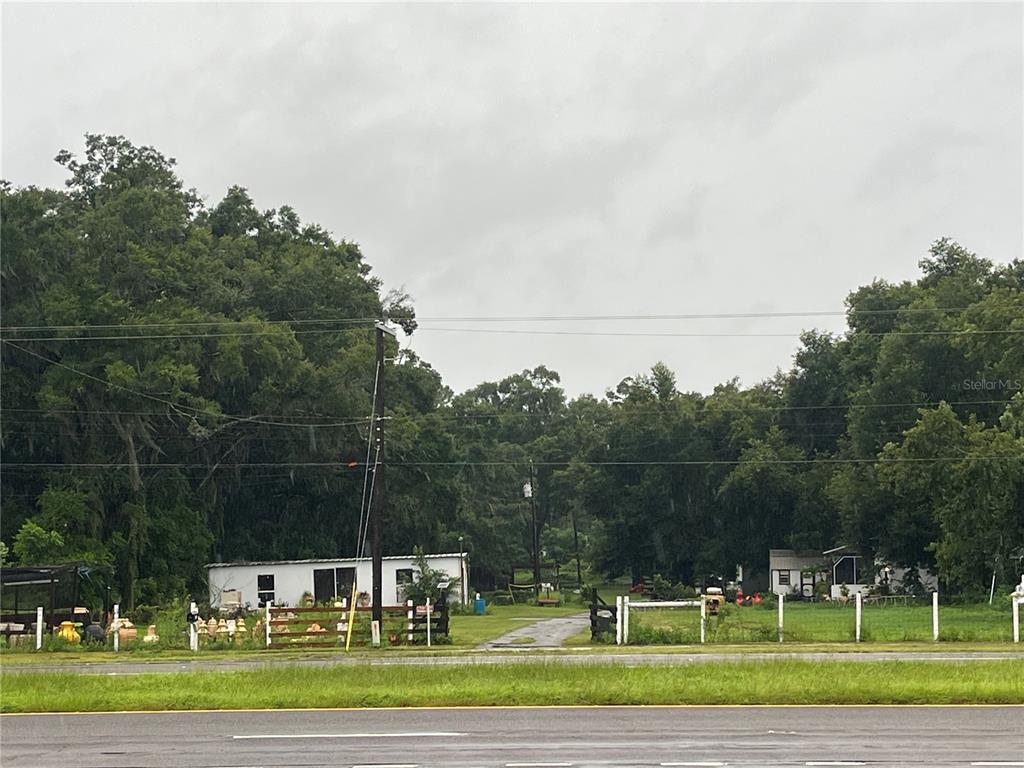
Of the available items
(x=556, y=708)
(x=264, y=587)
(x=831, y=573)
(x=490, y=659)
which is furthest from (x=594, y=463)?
(x=556, y=708)

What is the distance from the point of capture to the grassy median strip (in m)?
19.1

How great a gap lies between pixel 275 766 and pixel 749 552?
7746 cm

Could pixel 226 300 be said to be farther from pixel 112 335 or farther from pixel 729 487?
pixel 729 487

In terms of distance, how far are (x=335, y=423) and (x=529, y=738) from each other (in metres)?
55.5

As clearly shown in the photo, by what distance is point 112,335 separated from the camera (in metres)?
61.5

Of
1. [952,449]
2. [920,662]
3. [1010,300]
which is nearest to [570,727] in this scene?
[920,662]

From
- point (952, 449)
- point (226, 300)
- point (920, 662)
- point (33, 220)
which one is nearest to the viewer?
point (920, 662)

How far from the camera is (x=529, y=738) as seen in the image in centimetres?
1538

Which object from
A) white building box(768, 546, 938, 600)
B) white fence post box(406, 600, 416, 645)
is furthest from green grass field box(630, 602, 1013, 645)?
white building box(768, 546, 938, 600)

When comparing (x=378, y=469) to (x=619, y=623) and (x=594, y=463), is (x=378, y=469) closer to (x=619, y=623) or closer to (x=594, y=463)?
(x=619, y=623)

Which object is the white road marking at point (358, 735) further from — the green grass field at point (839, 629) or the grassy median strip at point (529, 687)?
the green grass field at point (839, 629)

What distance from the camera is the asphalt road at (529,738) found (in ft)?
44.8

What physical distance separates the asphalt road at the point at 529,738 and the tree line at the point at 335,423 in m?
37.4

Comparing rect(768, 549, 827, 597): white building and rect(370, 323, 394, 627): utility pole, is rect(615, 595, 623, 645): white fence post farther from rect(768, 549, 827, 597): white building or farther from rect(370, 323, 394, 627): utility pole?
rect(768, 549, 827, 597): white building
